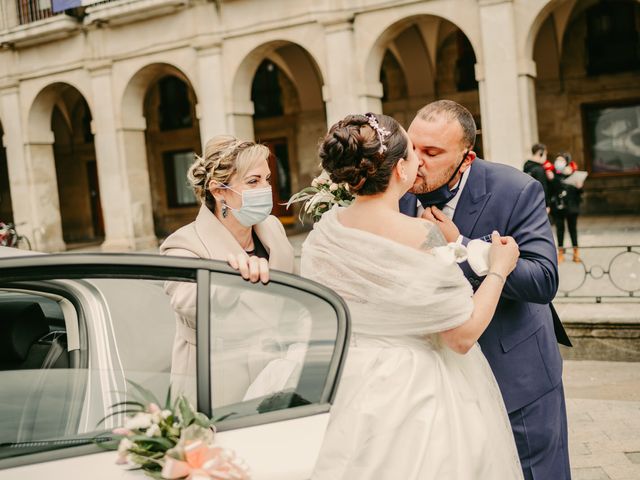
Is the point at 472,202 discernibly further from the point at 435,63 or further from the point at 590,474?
the point at 435,63

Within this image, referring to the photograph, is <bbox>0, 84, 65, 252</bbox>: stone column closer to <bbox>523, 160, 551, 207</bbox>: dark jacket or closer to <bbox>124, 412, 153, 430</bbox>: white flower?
<bbox>523, 160, 551, 207</bbox>: dark jacket

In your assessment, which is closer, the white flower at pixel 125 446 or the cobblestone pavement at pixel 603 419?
the white flower at pixel 125 446

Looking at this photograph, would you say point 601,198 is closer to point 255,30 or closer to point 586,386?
point 255,30

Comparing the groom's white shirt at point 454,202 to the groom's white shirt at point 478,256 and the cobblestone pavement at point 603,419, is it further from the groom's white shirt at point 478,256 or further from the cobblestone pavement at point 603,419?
the cobblestone pavement at point 603,419

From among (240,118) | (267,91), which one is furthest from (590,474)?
(267,91)

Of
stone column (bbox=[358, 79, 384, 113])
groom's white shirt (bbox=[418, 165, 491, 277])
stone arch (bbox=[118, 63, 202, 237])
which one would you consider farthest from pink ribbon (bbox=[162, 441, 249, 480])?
stone arch (bbox=[118, 63, 202, 237])

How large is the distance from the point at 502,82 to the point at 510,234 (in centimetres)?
1246

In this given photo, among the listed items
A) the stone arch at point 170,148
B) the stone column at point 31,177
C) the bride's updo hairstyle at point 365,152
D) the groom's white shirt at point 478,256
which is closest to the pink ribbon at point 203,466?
the bride's updo hairstyle at point 365,152

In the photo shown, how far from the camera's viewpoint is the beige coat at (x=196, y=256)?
91.2 inches

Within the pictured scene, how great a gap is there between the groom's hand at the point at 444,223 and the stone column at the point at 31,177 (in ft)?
66.8

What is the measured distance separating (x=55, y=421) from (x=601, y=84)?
19226 mm

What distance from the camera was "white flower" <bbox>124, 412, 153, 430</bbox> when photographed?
2072mm

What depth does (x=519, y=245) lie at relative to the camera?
9.90 feet

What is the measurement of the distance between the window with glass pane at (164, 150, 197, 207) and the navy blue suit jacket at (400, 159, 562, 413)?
22842 millimetres
